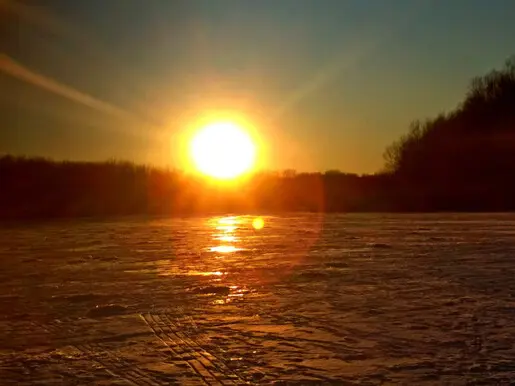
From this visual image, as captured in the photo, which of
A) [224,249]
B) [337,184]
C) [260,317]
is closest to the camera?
[260,317]

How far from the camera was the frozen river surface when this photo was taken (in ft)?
17.6

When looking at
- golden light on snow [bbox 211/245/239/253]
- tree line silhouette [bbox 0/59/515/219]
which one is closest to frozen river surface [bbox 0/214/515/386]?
golden light on snow [bbox 211/245/239/253]

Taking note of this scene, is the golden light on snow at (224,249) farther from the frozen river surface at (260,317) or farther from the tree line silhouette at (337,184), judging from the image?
the tree line silhouette at (337,184)

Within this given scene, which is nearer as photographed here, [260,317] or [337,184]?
[260,317]

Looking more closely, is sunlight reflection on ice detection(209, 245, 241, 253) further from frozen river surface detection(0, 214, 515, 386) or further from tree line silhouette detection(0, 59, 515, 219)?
tree line silhouette detection(0, 59, 515, 219)

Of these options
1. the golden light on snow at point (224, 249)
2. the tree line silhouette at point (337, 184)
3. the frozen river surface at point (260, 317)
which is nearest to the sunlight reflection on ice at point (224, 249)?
the golden light on snow at point (224, 249)

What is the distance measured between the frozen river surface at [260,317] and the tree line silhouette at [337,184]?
29544mm

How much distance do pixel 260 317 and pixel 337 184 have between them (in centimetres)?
4765

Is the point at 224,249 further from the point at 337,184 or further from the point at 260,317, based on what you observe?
the point at 337,184

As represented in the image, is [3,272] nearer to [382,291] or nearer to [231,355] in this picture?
[382,291]

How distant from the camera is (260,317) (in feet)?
24.7

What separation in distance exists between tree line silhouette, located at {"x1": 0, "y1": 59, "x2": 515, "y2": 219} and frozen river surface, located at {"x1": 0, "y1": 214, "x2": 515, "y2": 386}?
1163 inches

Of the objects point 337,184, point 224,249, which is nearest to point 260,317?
point 224,249

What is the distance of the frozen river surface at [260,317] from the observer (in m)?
5.37
